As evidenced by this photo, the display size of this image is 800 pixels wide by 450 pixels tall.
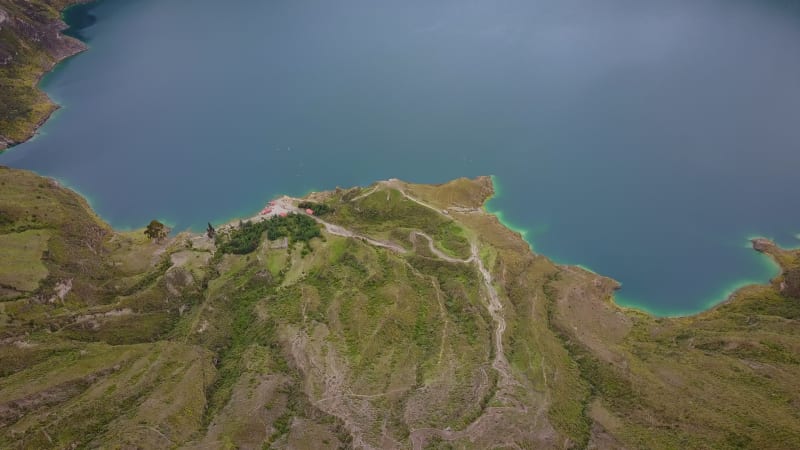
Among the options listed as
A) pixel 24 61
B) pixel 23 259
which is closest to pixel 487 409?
pixel 23 259

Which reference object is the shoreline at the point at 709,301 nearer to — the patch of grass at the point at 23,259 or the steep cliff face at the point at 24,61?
the patch of grass at the point at 23,259

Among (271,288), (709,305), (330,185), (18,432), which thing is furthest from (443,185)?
(18,432)

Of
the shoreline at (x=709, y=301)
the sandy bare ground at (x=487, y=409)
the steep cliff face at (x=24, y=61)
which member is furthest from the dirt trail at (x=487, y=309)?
the steep cliff face at (x=24, y=61)

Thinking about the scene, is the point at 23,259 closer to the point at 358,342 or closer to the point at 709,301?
the point at 358,342

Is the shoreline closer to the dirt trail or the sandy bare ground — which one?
the dirt trail

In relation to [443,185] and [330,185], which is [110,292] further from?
[443,185]

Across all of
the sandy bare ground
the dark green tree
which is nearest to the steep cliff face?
the dark green tree
